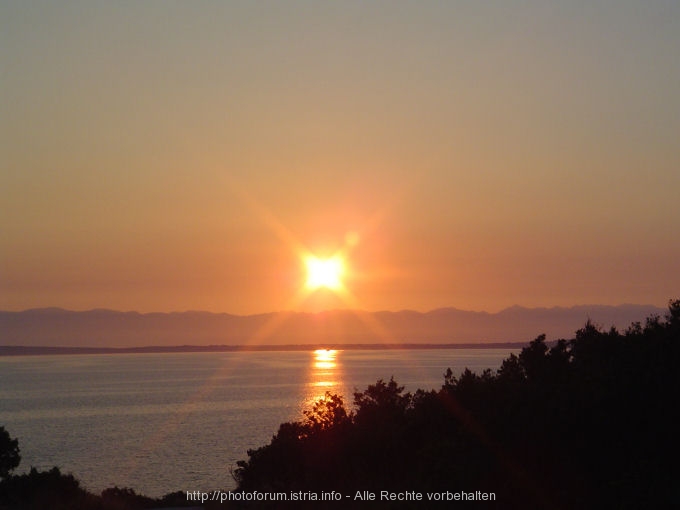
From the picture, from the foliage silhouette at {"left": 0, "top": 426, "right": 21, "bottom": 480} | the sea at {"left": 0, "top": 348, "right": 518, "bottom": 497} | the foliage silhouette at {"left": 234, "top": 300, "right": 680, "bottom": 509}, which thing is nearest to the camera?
the foliage silhouette at {"left": 234, "top": 300, "right": 680, "bottom": 509}

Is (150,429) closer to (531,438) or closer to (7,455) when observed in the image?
(7,455)

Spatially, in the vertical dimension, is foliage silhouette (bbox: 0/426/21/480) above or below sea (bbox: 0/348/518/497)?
below

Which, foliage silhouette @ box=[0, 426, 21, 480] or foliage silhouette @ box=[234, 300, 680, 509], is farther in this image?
foliage silhouette @ box=[0, 426, 21, 480]

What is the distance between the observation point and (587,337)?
26.0m

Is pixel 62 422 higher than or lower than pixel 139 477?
higher

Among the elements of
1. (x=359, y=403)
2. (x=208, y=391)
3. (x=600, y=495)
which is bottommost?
(x=600, y=495)

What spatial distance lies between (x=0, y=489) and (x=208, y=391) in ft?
336

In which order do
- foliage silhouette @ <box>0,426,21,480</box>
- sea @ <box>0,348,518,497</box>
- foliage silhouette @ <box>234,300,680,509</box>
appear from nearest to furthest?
1. foliage silhouette @ <box>234,300,680,509</box>
2. foliage silhouette @ <box>0,426,21,480</box>
3. sea @ <box>0,348,518,497</box>

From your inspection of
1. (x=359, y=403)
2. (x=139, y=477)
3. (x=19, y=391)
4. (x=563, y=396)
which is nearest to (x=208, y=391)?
(x=19, y=391)

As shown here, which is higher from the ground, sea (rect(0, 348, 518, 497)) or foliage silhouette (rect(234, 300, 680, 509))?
sea (rect(0, 348, 518, 497))

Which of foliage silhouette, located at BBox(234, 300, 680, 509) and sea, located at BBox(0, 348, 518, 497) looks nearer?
foliage silhouette, located at BBox(234, 300, 680, 509)

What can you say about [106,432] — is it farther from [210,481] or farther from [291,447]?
[291,447]

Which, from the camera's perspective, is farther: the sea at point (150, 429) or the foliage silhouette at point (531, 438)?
the sea at point (150, 429)

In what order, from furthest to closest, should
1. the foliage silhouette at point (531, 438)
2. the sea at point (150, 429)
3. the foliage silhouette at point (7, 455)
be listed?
1. the sea at point (150, 429)
2. the foliage silhouette at point (7, 455)
3. the foliage silhouette at point (531, 438)
